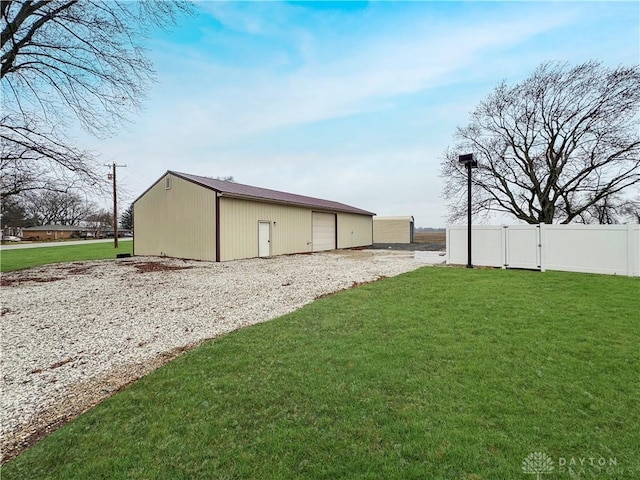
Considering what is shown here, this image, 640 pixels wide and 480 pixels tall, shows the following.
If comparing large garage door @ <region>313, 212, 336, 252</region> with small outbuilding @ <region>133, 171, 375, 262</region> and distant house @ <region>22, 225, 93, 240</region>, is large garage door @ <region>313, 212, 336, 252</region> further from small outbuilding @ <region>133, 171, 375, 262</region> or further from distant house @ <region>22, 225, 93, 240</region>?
distant house @ <region>22, 225, 93, 240</region>

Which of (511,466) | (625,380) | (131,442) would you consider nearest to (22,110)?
(131,442)

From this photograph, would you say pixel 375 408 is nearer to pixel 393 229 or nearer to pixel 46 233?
pixel 393 229

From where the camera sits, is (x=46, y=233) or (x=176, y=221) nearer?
(x=176, y=221)

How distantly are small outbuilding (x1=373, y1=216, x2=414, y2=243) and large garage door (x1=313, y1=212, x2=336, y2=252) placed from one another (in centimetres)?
1113

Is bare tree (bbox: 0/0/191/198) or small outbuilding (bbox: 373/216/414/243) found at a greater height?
bare tree (bbox: 0/0/191/198)

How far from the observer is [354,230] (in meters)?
24.0

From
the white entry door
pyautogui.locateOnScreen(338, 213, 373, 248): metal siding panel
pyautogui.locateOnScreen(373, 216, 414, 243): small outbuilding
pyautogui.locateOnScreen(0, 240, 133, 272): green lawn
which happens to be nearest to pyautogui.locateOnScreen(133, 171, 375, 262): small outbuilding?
the white entry door

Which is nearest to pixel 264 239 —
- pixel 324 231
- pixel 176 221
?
pixel 176 221

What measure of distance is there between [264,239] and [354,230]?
10.3m

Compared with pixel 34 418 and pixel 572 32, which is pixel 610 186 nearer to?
pixel 572 32

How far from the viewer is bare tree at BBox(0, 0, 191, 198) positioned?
23.7ft

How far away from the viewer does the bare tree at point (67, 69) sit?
721 cm

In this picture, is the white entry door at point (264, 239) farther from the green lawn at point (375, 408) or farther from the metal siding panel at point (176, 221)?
the green lawn at point (375, 408)

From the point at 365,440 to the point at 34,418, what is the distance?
2850 mm
